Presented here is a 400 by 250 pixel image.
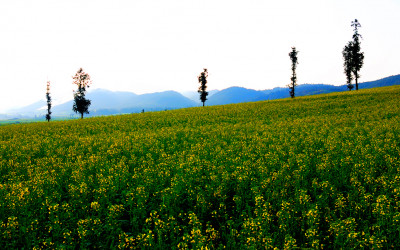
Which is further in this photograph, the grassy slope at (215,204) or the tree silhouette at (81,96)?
the tree silhouette at (81,96)

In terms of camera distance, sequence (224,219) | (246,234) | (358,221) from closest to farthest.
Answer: (246,234), (358,221), (224,219)

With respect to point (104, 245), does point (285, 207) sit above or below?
above

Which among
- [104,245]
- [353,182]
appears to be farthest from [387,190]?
[104,245]

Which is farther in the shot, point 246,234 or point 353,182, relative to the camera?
point 353,182

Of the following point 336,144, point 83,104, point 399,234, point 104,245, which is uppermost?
point 83,104

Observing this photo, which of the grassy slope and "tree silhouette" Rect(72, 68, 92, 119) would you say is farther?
"tree silhouette" Rect(72, 68, 92, 119)

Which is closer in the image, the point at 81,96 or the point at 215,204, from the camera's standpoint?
the point at 215,204

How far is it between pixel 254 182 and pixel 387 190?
154 inches

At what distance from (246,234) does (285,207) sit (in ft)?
4.85

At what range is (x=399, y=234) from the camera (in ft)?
16.2

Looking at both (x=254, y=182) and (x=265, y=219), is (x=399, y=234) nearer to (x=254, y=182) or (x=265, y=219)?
(x=265, y=219)

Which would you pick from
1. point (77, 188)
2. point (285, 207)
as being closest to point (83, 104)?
point (77, 188)

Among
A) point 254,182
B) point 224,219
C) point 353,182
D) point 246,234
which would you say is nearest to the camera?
point 246,234

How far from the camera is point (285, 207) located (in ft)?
20.4
